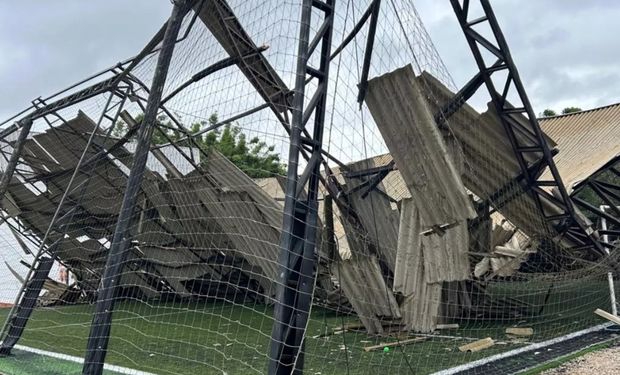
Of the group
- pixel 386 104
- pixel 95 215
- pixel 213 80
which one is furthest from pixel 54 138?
pixel 386 104

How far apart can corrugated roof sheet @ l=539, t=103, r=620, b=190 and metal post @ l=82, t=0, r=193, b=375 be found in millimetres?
6724

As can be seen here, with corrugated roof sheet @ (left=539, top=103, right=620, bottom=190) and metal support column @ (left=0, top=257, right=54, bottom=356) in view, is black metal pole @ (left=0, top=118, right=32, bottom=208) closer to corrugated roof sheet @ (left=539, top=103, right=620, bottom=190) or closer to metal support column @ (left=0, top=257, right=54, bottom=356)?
metal support column @ (left=0, top=257, right=54, bottom=356)

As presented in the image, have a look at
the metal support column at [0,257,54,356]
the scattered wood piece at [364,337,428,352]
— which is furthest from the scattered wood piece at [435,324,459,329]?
the metal support column at [0,257,54,356]

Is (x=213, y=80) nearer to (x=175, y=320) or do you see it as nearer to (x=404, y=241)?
(x=404, y=241)

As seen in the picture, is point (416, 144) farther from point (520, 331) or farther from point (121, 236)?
point (520, 331)

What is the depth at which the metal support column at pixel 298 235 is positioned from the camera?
3.17 m

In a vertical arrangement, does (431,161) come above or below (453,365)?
above

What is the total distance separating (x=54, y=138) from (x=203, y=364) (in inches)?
213

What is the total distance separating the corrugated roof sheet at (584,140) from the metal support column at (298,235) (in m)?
6.65

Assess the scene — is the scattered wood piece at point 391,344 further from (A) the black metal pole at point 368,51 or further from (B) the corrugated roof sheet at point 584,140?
(B) the corrugated roof sheet at point 584,140

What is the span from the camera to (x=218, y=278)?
11453 mm

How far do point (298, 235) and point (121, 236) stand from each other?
170cm

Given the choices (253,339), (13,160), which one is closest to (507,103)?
(253,339)

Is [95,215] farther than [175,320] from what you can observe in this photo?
Yes
